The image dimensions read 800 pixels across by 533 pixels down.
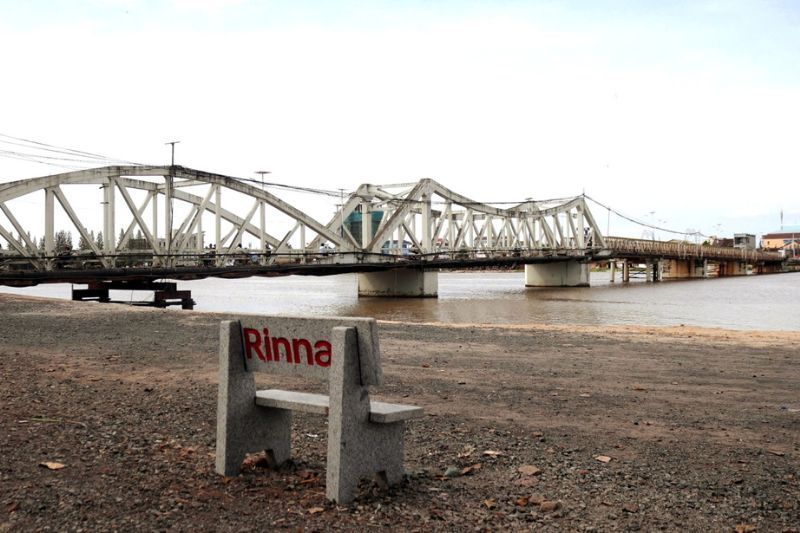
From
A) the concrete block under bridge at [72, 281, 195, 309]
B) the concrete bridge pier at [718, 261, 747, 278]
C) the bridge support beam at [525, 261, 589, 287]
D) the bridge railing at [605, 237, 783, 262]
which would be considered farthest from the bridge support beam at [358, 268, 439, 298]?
the concrete bridge pier at [718, 261, 747, 278]

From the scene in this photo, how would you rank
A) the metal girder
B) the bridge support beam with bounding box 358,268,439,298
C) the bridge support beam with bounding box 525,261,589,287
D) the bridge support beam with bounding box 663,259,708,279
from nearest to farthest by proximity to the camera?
the metal girder
the bridge support beam with bounding box 358,268,439,298
the bridge support beam with bounding box 525,261,589,287
the bridge support beam with bounding box 663,259,708,279

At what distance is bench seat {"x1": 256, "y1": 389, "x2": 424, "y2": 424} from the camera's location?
15.1ft

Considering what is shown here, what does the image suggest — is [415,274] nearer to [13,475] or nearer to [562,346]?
[562,346]

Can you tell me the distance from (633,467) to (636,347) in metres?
8.84

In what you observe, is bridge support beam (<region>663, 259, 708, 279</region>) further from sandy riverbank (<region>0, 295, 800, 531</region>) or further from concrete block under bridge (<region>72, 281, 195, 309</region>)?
sandy riverbank (<region>0, 295, 800, 531</region>)

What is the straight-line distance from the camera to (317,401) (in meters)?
4.79

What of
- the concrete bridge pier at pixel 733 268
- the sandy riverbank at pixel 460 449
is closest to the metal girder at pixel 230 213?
the sandy riverbank at pixel 460 449

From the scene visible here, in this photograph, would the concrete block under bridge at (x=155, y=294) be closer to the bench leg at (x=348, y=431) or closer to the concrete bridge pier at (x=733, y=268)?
the bench leg at (x=348, y=431)

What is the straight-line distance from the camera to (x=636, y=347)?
13.7 metres

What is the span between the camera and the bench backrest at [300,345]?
14.3ft

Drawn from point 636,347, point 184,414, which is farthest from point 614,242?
point 184,414

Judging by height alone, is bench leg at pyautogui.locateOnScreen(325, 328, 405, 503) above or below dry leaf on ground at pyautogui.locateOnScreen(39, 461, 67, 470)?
above

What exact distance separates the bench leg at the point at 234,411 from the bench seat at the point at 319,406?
0.12m

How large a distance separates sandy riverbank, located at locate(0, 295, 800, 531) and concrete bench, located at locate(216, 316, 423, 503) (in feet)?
0.67
